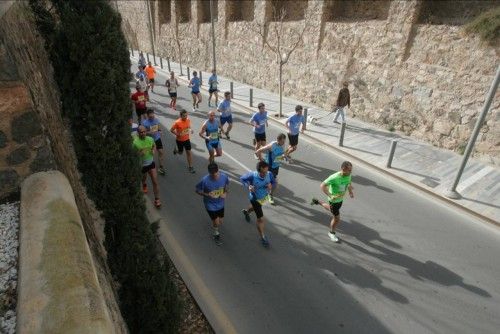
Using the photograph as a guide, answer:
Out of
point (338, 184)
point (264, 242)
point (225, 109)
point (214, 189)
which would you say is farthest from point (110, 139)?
point (225, 109)

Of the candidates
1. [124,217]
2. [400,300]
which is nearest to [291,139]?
[400,300]

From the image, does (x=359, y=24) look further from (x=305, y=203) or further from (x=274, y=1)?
(x=305, y=203)

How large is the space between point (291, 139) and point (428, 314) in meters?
6.27

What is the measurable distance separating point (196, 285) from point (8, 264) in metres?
4.38

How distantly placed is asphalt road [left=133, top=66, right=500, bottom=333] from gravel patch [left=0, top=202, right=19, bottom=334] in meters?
3.97

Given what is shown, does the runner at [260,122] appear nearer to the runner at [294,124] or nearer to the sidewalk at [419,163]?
the runner at [294,124]

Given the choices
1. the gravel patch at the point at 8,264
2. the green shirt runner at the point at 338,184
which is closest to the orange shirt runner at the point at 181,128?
the green shirt runner at the point at 338,184

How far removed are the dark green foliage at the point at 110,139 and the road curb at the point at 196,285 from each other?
0.77 meters

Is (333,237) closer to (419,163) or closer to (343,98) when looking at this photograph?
(419,163)

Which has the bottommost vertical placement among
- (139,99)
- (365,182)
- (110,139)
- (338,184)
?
(365,182)

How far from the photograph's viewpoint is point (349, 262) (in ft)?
22.2

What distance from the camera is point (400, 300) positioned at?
233 inches

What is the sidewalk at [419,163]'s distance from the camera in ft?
29.8

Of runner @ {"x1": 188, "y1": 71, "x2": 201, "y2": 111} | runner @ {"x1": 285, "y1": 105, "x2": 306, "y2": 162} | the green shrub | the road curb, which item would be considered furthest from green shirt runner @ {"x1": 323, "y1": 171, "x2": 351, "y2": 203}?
runner @ {"x1": 188, "y1": 71, "x2": 201, "y2": 111}
